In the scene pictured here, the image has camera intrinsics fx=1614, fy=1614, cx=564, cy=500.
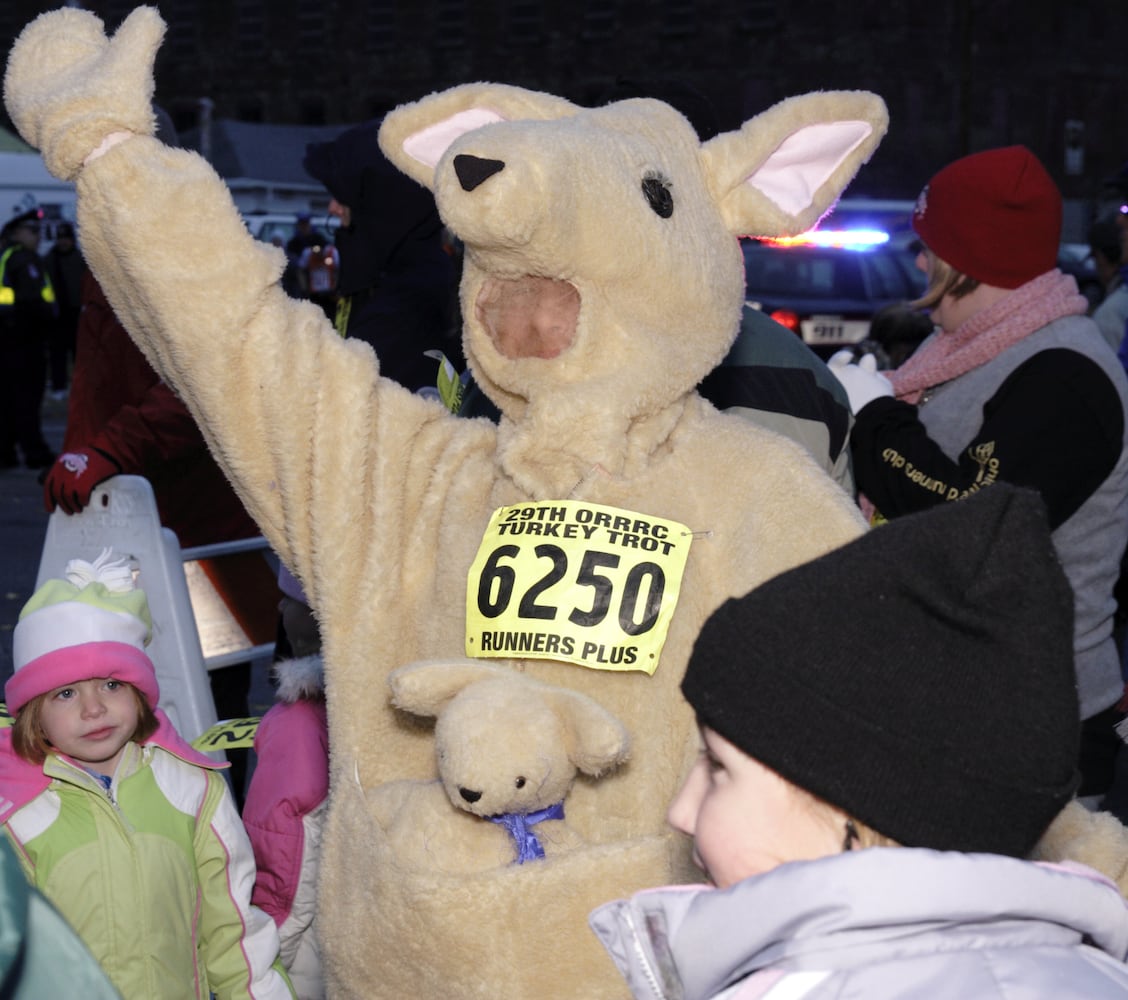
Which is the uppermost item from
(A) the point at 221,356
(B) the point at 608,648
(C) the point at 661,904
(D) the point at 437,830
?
(A) the point at 221,356

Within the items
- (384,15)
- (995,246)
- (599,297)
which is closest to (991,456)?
(995,246)

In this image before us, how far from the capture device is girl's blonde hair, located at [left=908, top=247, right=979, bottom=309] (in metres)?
3.65

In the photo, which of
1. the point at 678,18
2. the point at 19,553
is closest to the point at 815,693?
the point at 19,553

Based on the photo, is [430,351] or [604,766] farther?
[430,351]

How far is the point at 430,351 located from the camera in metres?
4.07

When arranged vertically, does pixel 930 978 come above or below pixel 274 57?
above

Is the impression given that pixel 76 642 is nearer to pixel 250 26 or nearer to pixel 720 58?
pixel 720 58

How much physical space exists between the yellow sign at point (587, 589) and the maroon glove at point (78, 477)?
7.34 ft

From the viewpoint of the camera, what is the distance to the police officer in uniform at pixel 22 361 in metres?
13.8

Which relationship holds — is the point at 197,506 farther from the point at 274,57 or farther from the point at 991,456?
the point at 274,57

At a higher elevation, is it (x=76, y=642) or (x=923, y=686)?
(x=923, y=686)

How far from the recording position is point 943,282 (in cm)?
370

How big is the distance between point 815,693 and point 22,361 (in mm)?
13300

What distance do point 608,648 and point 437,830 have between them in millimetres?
364
